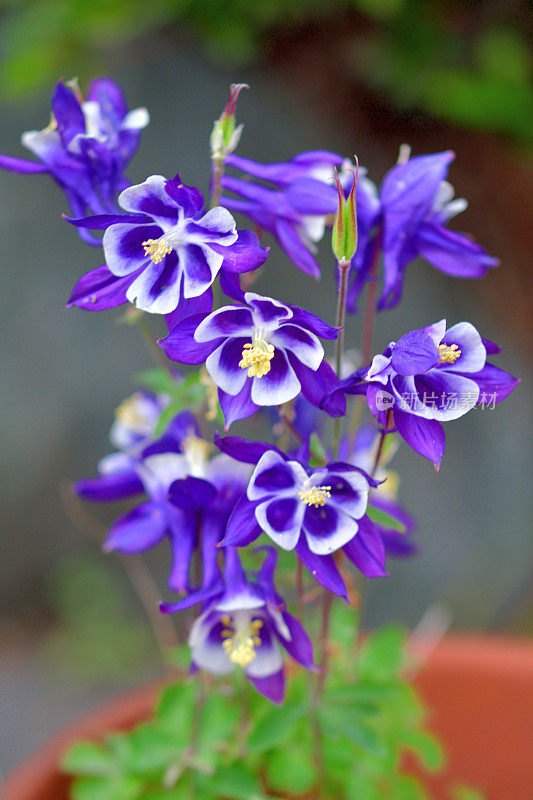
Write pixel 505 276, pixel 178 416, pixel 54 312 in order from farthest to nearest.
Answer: pixel 505 276
pixel 54 312
pixel 178 416

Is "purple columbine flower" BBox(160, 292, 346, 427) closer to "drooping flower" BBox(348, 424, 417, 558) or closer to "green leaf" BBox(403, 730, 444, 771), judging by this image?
"drooping flower" BBox(348, 424, 417, 558)

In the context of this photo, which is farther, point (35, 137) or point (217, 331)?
point (35, 137)

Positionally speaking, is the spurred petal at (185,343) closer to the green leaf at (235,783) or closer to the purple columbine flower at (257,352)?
the purple columbine flower at (257,352)

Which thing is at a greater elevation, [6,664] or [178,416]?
[178,416]

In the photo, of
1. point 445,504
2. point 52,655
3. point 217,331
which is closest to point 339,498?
point 217,331

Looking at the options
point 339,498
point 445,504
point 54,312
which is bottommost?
point 445,504

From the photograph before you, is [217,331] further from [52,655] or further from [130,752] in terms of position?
[52,655]

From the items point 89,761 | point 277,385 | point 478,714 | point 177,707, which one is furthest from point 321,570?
point 478,714

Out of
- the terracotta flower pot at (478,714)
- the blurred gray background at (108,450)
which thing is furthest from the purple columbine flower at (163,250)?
the blurred gray background at (108,450)

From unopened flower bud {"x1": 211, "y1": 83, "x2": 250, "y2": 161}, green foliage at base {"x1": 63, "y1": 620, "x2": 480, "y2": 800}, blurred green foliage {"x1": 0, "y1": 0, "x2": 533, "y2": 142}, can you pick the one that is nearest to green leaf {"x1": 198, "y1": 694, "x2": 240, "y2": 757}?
green foliage at base {"x1": 63, "y1": 620, "x2": 480, "y2": 800}
